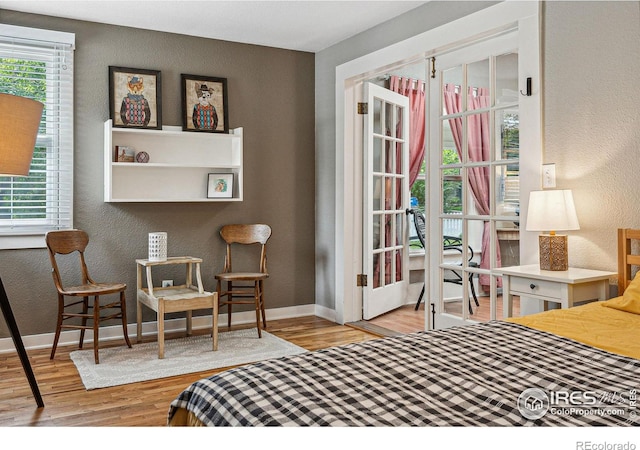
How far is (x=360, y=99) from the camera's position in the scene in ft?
16.4

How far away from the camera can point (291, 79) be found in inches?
207

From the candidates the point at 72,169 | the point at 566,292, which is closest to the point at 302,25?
the point at 72,169

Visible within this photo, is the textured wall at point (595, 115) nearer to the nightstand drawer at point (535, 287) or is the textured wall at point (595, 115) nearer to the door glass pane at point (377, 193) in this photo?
the nightstand drawer at point (535, 287)

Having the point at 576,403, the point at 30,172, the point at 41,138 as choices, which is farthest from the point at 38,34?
the point at 576,403

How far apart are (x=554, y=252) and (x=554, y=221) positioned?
16 cm

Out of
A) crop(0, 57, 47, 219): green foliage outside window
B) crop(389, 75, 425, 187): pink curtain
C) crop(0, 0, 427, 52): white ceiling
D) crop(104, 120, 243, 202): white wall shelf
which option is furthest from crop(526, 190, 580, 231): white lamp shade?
crop(0, 57, 47, 219): green foliage outside window

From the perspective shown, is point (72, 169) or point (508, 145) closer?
point (508, 145)

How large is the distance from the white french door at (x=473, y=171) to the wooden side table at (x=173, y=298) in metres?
1.64

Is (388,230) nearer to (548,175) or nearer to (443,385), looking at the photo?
(548,175)

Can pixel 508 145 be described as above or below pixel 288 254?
above

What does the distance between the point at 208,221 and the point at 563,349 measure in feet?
11.8

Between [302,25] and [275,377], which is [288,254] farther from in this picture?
[275,377]

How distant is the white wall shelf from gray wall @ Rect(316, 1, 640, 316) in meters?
2.53

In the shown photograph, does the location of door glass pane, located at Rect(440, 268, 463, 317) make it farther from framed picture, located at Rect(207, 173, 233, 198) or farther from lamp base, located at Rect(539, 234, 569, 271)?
framed picture, located at Rect(207, 173, 233, 198)
